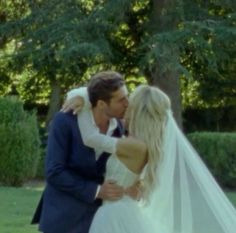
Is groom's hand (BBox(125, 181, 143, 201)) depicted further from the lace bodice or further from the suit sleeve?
the suit sleeve

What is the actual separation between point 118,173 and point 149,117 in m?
0.41

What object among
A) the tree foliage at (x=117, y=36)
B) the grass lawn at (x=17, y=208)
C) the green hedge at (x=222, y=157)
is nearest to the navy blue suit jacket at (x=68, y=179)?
the grass lawn at (x=17, y=208)

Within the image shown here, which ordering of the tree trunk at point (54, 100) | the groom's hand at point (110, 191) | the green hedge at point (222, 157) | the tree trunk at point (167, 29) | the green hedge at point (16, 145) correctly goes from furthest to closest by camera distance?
the tree trunk at point (54, 100)
the tree trunk at point (167, 29)
the green hedge at point (222, 157)
the green hedge at point (16, 145)
the groom's hand at point (110, 191)

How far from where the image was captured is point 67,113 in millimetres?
5336

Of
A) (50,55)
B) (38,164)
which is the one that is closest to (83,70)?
(50,55)

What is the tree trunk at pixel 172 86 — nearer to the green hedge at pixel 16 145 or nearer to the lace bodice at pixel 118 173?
the green hedge at pixel 16 145

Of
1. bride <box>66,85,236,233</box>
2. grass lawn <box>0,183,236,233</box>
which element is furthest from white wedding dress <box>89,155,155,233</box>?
grass lawn <box>0,183,236,233</box>

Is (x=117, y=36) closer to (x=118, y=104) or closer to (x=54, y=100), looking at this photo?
(x=54, y=100)

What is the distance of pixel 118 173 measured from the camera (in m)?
5.34

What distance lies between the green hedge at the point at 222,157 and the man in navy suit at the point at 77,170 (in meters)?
13.8

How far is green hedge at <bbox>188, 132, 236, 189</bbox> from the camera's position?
62.8 ft

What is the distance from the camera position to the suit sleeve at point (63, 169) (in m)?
5.20

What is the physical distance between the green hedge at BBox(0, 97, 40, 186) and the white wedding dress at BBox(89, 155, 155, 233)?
12.8 m

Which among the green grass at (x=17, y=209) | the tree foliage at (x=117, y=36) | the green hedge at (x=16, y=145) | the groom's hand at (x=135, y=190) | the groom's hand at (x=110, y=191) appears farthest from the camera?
the tree foliage at (x=117, y=36)
